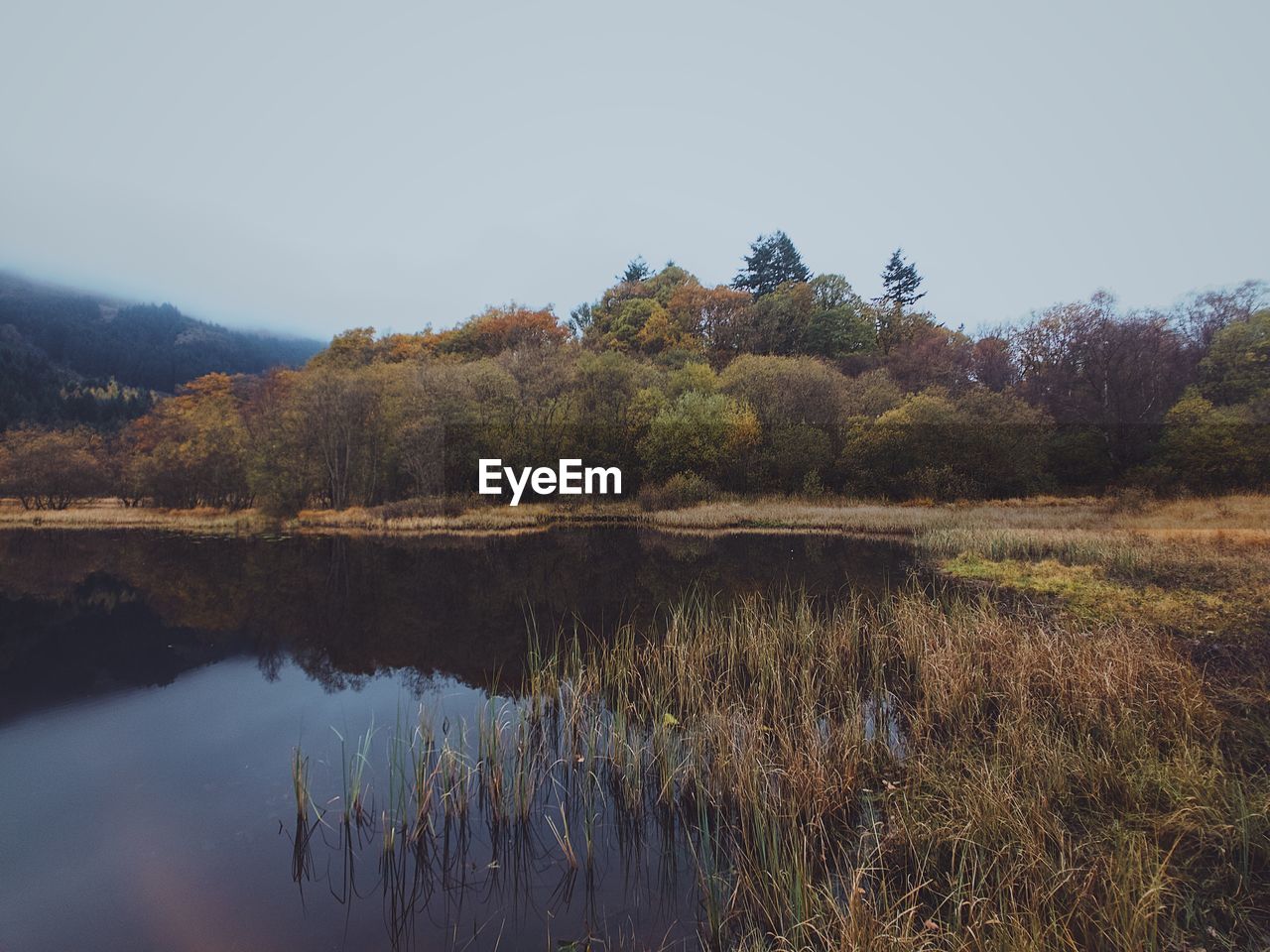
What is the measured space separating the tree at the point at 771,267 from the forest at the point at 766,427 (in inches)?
1008

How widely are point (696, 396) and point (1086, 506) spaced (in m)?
23.7

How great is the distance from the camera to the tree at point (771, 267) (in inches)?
2906

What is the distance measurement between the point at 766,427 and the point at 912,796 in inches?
1534

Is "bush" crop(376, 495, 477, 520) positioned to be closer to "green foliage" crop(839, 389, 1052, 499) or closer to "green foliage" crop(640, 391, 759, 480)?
"green foliage" crop(640, 391, 759, 480)

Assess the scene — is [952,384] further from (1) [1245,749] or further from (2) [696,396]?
(1) [1245,749]

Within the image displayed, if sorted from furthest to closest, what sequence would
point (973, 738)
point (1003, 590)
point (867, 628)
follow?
point (1003, 590)
point (867, 628)
point (973, 738)

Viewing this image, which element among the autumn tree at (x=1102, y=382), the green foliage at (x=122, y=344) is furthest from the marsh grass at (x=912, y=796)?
the green foliage at (x=122, y=344)

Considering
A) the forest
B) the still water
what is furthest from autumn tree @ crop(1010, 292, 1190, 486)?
the still water

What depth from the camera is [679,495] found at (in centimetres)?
3891

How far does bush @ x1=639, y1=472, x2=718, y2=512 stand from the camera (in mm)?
38875

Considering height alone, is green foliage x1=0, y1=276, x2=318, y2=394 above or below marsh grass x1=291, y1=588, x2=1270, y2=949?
above

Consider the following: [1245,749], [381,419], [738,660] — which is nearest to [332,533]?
[381,419]

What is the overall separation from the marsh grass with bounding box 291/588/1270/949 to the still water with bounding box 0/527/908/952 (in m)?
0.26

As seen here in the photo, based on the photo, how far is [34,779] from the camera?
7.68 meters
